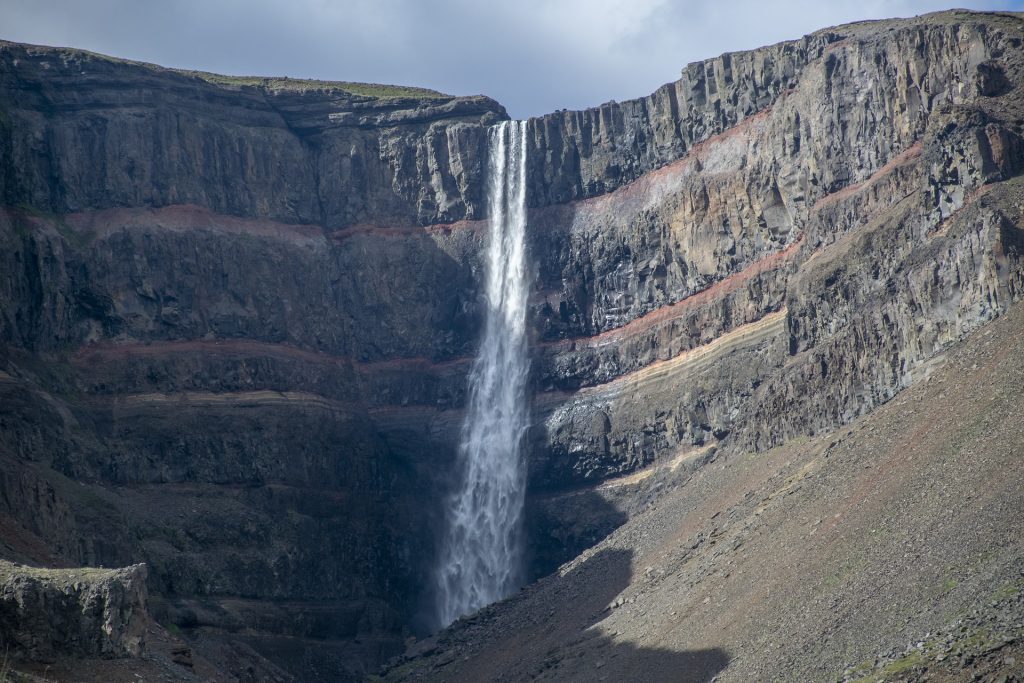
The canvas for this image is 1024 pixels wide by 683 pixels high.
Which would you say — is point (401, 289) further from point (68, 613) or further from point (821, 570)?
point (68, 613)

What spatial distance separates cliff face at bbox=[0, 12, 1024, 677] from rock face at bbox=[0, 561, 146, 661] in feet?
49.1

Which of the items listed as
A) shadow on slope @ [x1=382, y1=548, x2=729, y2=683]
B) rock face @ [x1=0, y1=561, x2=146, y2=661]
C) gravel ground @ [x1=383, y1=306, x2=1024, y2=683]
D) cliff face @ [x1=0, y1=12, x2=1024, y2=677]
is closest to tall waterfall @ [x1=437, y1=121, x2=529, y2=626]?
cliff face @ [x1=0, y1=12, x2=1024, y2=677]

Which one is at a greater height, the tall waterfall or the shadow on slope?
the tall waterfall

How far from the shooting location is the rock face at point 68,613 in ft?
161

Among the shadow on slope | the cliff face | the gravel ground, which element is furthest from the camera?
the cliff face

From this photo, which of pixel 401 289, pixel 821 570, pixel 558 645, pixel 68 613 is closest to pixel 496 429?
pixel 401 289

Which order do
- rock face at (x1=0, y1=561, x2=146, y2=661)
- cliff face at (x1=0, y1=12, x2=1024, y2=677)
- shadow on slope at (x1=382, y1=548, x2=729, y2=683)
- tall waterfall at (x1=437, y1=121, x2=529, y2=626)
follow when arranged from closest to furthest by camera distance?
rock face at (x1=0, y1=561, x2=146, y2=661)
shadow on slope at (x1=382, y1=548, x2=729, y2=683)
cliff face at (x1=0, y1=12, x2=1024, y2=677)
tall waterfall at (x1=437, y1=121, x2=529, y2=626)

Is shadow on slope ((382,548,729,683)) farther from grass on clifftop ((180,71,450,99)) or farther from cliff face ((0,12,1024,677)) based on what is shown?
grass on clifftop ((180,71,450,99))

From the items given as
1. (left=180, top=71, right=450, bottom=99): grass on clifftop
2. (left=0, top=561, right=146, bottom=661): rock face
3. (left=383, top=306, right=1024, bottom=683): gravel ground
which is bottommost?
(left=383, top=306, right=1024, bottom=683): gravel ground

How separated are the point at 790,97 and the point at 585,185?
17076mm

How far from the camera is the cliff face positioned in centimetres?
7219

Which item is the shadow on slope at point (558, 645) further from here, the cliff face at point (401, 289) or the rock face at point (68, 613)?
the rock face at point (68, 613)

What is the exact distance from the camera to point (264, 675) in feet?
242

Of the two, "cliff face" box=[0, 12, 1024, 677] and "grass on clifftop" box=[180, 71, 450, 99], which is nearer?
"cliff face" box=[0, 12, 1024, 677]
